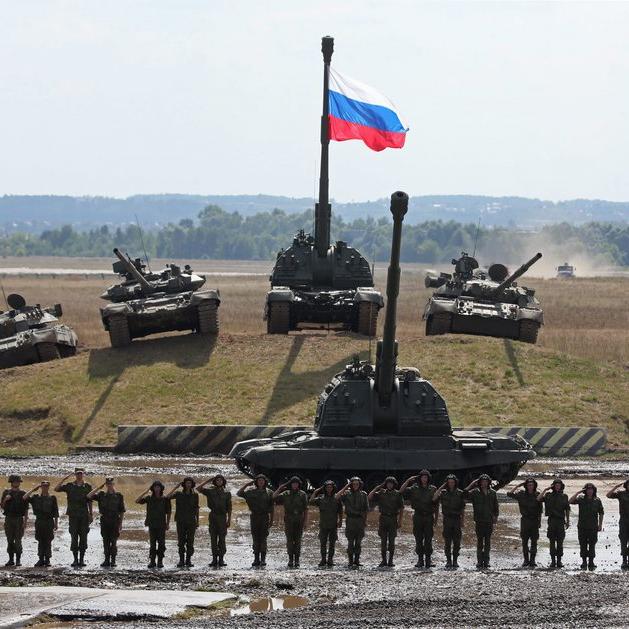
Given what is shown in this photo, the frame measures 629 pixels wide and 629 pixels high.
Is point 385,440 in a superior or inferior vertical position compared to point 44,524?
superior

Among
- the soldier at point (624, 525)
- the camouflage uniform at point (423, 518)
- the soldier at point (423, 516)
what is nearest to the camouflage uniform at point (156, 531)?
the soldier at point (423, 516)

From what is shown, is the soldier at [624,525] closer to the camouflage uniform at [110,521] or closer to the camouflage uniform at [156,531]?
the camouflage uniform at [156,531]

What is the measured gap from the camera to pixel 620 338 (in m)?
40.0

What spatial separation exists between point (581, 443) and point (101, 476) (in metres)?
8.89

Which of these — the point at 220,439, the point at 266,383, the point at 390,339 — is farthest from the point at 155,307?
the point at 390,339

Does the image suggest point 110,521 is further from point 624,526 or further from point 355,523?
point 624,526

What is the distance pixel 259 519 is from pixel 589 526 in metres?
3.82

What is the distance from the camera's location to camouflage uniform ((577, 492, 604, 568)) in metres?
18.7

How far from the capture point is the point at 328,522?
18828 mm

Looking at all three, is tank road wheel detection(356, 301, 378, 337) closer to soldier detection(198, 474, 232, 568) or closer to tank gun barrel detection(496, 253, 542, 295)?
tank gun barrel detection(496, 253, 542, 295)

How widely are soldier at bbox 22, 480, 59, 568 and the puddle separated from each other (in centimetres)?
347

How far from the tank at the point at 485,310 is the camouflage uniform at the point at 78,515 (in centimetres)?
1967

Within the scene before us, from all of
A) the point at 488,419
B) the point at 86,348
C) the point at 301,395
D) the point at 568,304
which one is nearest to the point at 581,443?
the point at 488,419

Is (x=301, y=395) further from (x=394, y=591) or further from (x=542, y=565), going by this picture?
(x=394, y=591)
